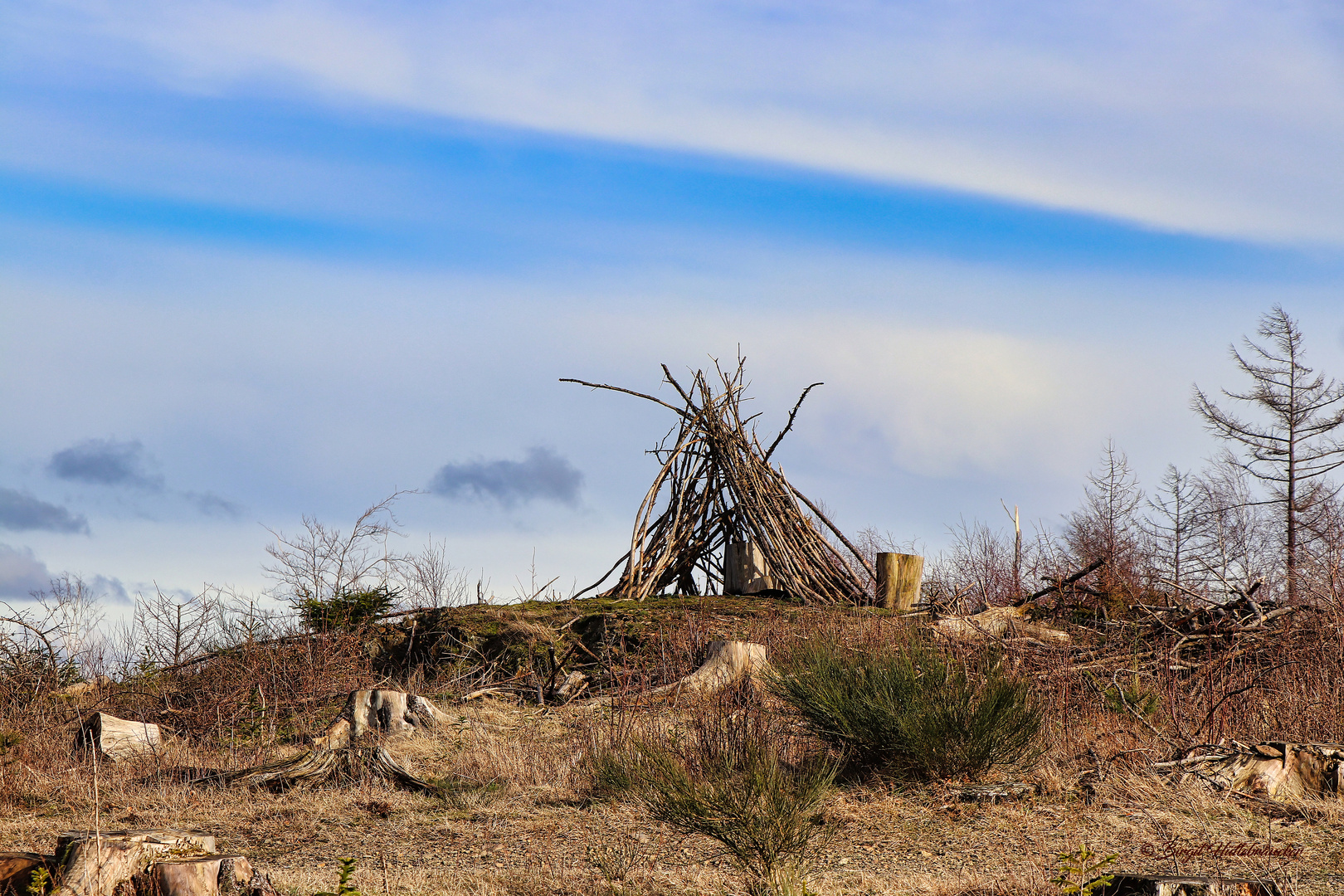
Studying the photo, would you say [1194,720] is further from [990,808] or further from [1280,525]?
[1280,525]

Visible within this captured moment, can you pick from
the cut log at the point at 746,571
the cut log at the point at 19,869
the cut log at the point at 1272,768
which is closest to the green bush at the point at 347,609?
the cut log at the point at 746,571

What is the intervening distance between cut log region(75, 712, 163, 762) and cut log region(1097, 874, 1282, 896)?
6992 mm

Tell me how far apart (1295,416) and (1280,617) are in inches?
509

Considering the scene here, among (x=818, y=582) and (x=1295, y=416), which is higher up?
(x=1295, y=416)

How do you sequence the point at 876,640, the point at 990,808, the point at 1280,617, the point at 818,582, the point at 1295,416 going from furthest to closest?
1. the point at 1295,416
2. the point at 818,582
3. the point at 1280,617
4. the point at 876,640
5. the point at 990,808

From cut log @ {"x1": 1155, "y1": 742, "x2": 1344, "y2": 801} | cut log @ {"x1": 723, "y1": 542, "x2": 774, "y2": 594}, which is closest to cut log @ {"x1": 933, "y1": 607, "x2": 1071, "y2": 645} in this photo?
cut log @ {"x1": 1155, "y1": 742, "x2": 1344, "y2": 801}

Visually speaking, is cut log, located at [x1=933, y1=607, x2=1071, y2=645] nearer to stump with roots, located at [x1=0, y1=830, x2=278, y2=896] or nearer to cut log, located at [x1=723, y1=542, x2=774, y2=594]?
cut log, located at [x1=723, y1=542, x2=774, y2=594]

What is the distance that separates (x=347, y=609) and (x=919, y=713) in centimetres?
628

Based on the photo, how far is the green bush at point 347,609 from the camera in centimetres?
1022

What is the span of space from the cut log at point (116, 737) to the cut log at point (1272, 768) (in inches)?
281

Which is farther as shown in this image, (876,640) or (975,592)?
(975,592)

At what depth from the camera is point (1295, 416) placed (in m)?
20.0

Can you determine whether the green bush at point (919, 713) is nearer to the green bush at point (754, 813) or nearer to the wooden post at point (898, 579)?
the green bush at point (754, 813)

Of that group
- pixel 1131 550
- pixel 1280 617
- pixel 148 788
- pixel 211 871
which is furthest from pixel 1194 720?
pixel 1131 550
